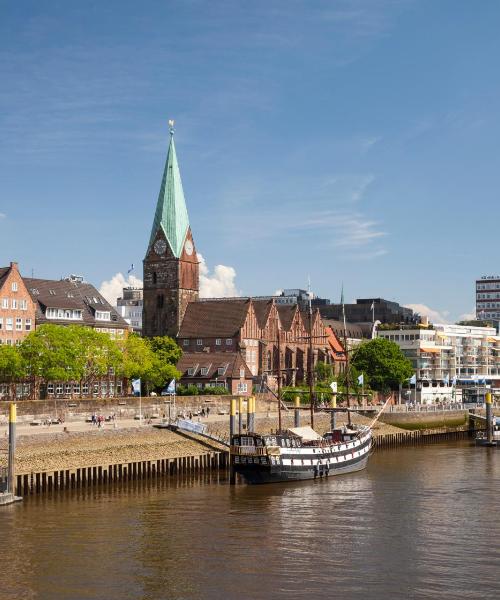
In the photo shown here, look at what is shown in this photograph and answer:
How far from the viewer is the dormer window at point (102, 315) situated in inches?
6206

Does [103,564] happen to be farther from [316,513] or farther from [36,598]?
[316,513]

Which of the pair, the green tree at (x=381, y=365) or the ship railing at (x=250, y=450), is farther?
the green tree at (x=381, y=365)

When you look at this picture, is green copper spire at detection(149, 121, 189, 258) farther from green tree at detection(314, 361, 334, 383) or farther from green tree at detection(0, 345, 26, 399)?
green tree at detection(0, 345, 26, 399)

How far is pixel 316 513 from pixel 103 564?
66.1ft

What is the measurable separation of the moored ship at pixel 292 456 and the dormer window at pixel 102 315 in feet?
228

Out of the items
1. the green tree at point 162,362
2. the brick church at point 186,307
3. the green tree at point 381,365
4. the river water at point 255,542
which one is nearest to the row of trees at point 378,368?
the green tree at point 381,365

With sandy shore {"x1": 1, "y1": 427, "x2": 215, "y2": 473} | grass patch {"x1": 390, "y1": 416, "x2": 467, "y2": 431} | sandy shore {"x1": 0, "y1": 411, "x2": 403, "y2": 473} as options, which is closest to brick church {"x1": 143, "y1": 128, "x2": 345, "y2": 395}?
grass patch {"x1": 390, "y1": 416, "x2": 467, "y2": 431}

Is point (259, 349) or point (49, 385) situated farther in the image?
point (259, 349)

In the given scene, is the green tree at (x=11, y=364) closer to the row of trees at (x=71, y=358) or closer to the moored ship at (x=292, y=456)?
the row of trees at (x=71, y=358)

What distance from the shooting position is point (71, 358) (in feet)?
400

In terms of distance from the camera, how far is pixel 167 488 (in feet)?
259

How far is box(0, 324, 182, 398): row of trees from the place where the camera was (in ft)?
396

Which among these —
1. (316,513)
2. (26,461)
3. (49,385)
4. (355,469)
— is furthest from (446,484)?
→ (49,385)

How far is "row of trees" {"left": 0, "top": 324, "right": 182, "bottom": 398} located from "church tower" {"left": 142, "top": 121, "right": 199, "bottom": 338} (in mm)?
34011
